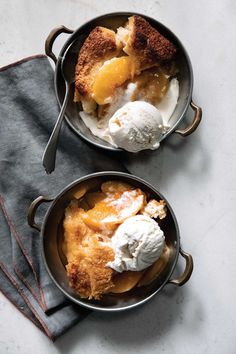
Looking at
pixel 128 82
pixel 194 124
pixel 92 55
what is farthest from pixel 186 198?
pixel 92 55

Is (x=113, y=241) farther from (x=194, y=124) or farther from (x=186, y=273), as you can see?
(x=194, y=124)

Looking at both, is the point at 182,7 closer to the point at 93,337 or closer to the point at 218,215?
the point at 218,215

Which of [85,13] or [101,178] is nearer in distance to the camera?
[101,178]

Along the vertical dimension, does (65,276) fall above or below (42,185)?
below

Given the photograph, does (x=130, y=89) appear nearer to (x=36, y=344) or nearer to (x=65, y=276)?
(x=65, y=276)

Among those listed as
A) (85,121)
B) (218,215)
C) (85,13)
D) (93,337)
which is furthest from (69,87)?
(93,337)

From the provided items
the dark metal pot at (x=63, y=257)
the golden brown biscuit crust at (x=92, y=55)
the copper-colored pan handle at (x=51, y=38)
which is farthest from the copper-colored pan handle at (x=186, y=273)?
the copper-colored pan handle at (x=51, y=38)

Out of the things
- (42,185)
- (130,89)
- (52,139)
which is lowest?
(42,185)
